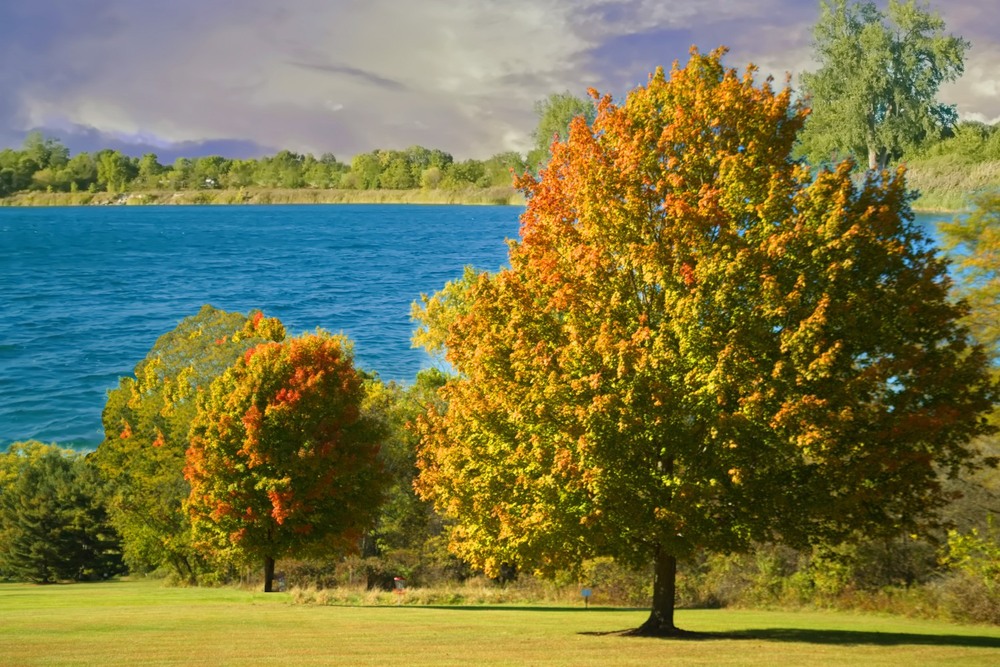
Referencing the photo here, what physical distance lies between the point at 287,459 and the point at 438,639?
1978cm

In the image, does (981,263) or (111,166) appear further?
(111,166)

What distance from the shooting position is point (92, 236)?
366 feet

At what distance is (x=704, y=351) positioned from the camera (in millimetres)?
20984

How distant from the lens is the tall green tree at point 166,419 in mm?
51438

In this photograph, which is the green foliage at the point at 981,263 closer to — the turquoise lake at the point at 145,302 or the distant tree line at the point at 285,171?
the turquoise lake at the point at 145,302

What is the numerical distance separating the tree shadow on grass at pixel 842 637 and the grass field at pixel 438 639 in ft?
0.15

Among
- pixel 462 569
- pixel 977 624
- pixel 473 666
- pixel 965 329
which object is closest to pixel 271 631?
pixel 473 666

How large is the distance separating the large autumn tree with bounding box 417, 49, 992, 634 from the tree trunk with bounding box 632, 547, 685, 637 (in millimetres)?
1412

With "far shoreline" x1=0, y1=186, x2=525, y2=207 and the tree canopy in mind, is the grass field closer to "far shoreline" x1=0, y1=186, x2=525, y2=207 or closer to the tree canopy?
the tree canopy

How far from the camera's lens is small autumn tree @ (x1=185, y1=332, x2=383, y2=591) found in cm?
4062

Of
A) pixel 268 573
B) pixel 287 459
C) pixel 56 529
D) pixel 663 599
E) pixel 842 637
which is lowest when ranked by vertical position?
pixel 56 529

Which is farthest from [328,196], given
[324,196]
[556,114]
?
[556,114]

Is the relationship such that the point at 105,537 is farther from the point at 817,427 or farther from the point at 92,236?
the point at 817,427

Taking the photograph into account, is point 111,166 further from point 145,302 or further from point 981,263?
point 981,263
